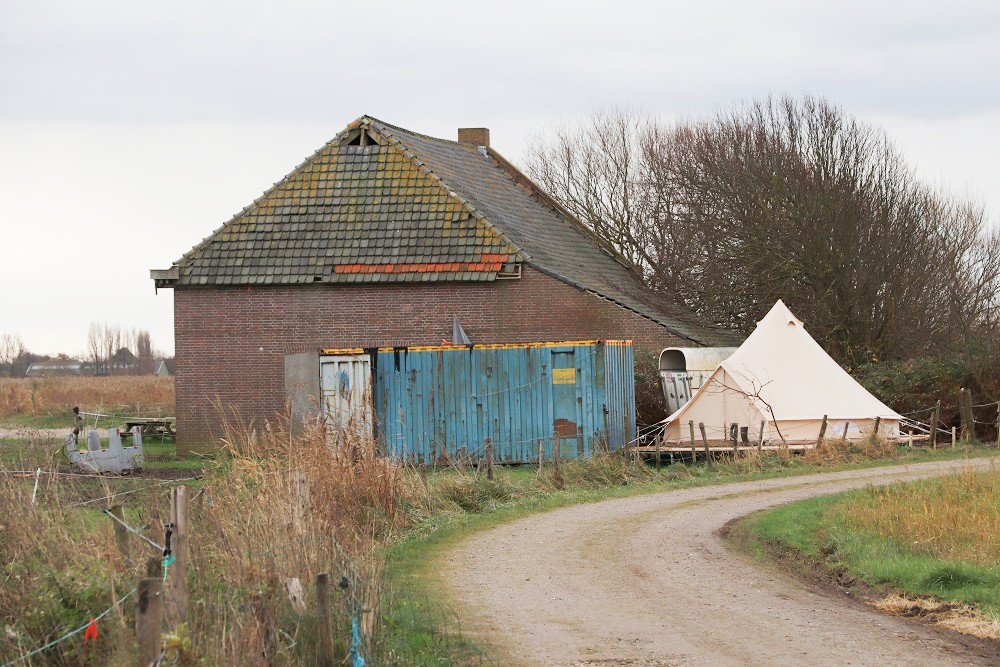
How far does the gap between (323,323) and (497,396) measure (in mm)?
5977

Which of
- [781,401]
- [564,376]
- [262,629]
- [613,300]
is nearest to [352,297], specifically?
[613,300]

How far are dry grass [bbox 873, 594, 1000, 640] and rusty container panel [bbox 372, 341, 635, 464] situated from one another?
14.4 metres

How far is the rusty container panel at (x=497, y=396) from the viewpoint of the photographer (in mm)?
24969

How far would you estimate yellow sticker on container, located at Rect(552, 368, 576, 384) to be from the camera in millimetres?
24984

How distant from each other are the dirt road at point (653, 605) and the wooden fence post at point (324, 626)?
1479 millimetres

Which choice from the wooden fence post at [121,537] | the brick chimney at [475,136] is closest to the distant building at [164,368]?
the brick chimney at [475,136]

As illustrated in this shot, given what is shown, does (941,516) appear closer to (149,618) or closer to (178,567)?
(178,567)

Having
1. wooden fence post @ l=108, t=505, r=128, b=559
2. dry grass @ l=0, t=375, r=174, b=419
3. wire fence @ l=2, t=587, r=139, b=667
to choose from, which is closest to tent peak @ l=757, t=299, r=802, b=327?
wooden fence post @ l=108, t=505, r=128, b=559

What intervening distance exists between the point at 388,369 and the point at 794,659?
17.1 meters

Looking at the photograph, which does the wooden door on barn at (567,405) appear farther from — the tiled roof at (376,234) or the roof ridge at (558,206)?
the roof ridge at (558,206)

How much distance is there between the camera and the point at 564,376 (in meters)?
25.0

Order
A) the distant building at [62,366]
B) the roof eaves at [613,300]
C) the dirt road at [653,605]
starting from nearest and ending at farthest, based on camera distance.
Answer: the dirt road at [653,605], the roof eaves at [613,300], the distant building at [62,366]

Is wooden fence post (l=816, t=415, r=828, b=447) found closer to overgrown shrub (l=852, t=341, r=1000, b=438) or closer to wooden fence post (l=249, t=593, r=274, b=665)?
overgrown shrub (l=852, t=341, r=1000, b=438)

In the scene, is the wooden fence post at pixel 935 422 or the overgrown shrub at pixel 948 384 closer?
the wooden fence post at pixel 935 422
